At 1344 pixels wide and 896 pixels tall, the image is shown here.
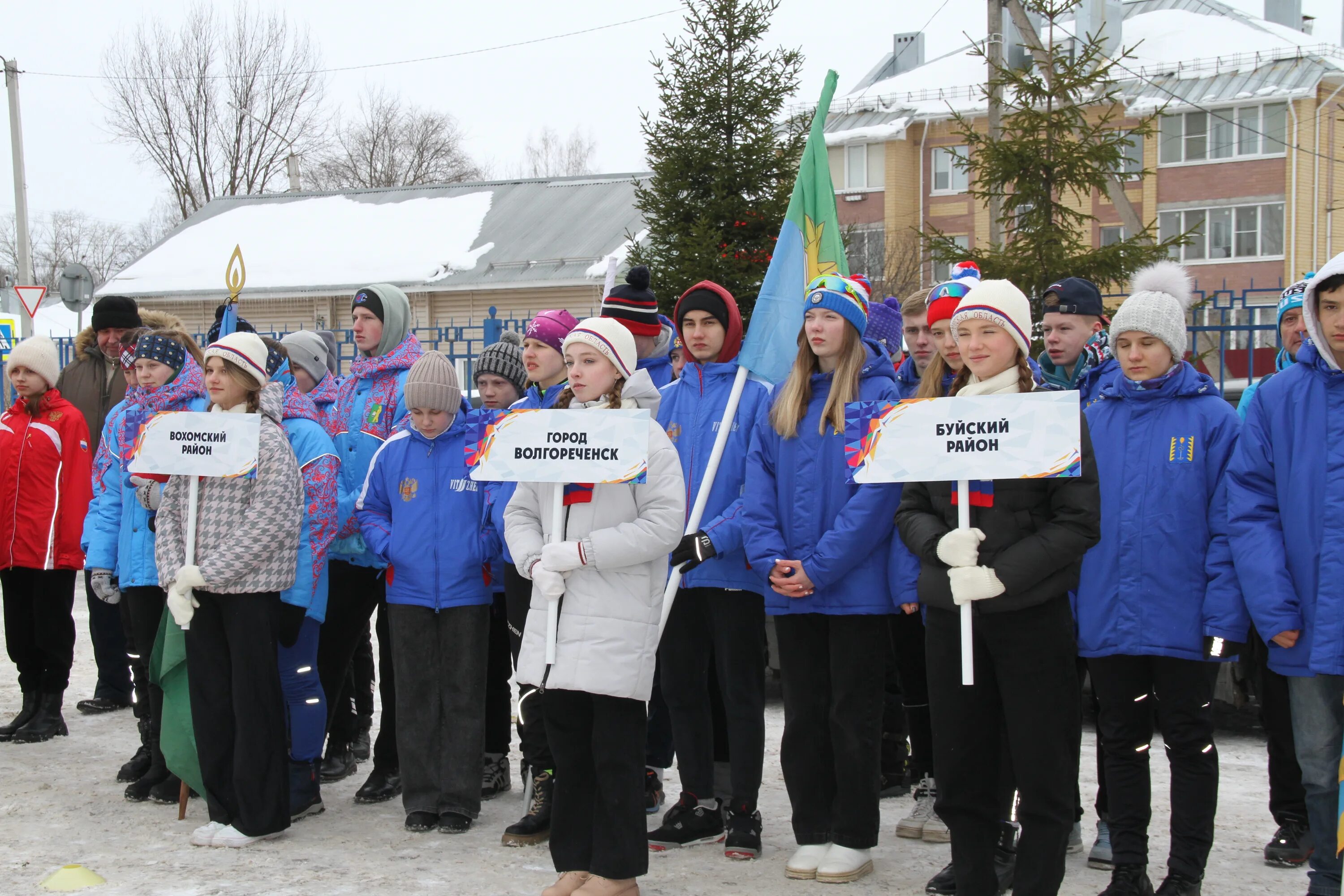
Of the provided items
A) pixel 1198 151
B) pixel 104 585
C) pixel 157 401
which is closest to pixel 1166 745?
pixel 157 401

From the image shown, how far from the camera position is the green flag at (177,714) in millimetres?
5266

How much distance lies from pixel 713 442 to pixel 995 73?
7.22 meters

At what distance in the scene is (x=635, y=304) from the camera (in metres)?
5.66

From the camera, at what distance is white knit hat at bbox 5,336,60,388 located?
6816mm

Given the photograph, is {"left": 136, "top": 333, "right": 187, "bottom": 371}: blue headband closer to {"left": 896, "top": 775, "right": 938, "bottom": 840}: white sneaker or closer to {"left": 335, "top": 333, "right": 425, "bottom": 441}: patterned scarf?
{"left": 335, "top": 333, "right": 425, "bottom": 441}: patterned scarf

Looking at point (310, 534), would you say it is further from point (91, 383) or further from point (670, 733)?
point (91, 383)

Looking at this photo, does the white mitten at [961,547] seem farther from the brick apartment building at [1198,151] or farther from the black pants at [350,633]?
the brick apartment building at [1198,151]

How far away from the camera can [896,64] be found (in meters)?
Answer: 48.8

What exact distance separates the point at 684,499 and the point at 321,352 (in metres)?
3.11

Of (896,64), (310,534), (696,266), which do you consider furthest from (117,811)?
(896,64)

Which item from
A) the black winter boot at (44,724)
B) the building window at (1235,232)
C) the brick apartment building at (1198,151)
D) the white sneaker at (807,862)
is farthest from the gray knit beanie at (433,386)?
the building window at (1235,232)

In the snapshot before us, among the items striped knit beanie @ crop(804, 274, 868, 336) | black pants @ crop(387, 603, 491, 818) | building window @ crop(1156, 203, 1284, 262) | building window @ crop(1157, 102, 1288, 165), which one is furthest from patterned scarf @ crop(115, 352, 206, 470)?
building window @ crop(1157, 102, 1288, 165)

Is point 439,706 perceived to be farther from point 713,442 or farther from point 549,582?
point 713,442

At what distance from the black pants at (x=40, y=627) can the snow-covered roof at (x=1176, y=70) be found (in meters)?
33.3
